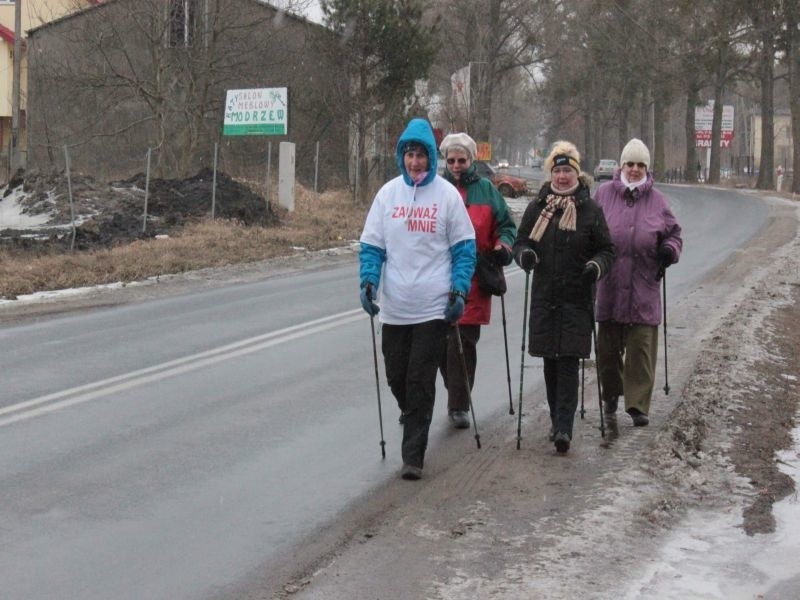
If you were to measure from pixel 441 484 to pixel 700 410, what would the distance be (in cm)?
261

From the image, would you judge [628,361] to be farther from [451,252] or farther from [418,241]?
[418,241]

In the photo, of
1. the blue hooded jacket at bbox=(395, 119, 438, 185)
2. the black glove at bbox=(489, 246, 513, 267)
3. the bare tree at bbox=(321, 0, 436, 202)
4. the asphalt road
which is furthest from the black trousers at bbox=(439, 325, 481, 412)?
the bare tree at bbox=(321, 0, 436, 202)

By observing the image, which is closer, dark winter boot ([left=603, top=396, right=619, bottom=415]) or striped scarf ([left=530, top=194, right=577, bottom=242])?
striped scarf ([left=530, top=194, right=577, bottom=242])

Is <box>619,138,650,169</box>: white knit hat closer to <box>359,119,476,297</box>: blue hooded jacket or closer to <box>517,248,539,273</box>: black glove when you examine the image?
<box>517,248,539,273</box>: black glove

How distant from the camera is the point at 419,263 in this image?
696 cm

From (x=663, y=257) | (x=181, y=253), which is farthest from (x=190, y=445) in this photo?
(x=181, y=253)

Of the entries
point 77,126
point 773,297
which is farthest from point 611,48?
point 773,297

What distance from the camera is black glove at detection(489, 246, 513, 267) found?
7.84 meters

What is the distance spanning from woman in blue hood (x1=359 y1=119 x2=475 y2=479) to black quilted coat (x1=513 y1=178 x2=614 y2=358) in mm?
627

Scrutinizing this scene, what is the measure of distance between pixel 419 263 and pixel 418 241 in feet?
0.41

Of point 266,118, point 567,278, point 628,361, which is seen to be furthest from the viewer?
point 266,118

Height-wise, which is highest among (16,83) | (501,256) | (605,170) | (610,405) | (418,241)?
(16,83)

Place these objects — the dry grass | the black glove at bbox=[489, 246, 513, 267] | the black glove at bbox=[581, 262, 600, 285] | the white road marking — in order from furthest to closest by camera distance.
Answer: the dry grass
the white road marking
the black glove at bbox=[489, 246, 513, 267]
the black glove at bbox=[581, 262, 600, 285]

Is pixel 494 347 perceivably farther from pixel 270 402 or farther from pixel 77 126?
pixel 77 126
